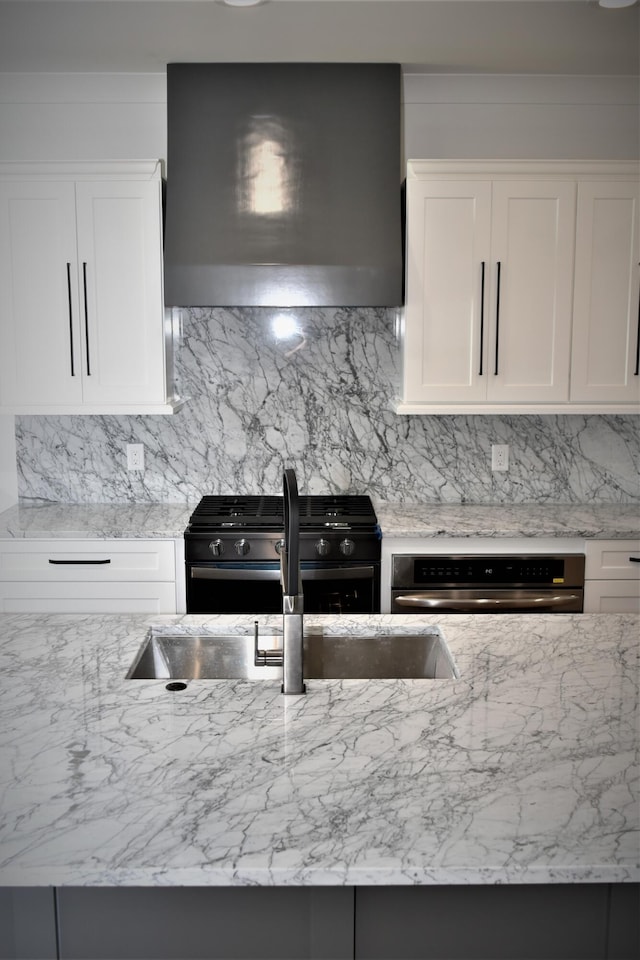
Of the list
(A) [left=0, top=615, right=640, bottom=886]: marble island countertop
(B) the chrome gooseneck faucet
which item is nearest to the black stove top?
(A) [left=0, top=615, right=640, bottom=886]: marble island countertop

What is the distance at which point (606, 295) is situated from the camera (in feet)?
11.8

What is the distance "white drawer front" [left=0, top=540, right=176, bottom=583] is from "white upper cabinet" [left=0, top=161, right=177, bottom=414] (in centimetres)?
58

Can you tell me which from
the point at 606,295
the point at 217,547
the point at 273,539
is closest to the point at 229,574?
the point at 217,547

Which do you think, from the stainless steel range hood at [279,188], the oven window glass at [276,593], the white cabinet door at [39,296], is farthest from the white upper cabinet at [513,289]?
the white cabinet door at [39,296]

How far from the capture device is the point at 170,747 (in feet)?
5.32

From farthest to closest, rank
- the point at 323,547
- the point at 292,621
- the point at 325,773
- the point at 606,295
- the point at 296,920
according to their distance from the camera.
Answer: the point at 606,295, the point at 323,547, the point at 292,621, the point at 325,773, the point at 296,920

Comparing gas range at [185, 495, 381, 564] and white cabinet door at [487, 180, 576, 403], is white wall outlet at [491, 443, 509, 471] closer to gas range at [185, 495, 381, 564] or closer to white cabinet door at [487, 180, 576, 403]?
white cabinet door at [487, 180, 576, 403]

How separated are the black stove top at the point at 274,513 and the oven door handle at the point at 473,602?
1.08ft

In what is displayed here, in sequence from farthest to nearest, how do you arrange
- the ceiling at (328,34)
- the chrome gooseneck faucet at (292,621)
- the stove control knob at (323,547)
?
1. the stove control knob at (323,547)
2. the ceiling at (328,34)
3. the chrome gooseneck faucet at (292,621)

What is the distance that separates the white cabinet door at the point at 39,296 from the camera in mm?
→ 3520

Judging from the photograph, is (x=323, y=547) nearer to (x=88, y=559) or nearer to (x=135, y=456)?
(x=88, y=559)

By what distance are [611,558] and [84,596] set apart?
2.13m

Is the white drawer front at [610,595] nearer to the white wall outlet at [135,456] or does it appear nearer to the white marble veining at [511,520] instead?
the white marble veining at [511,520]

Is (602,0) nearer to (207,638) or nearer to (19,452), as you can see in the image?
(207,638)
